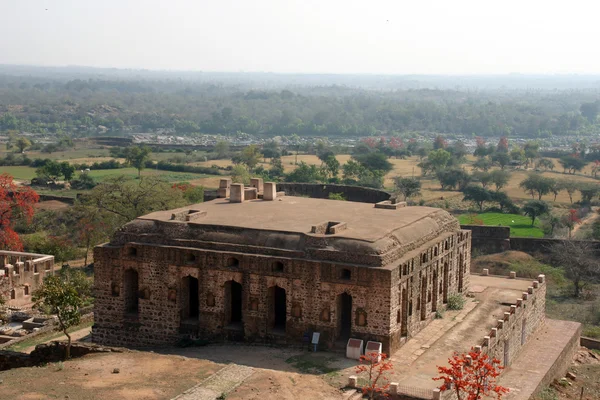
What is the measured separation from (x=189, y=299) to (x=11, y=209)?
78.8 ft

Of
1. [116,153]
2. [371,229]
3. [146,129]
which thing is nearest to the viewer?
[371,229]

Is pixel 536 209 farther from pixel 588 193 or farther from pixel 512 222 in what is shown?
pixel 588 193

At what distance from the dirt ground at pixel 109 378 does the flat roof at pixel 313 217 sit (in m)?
5.02

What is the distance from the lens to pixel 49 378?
2072cm

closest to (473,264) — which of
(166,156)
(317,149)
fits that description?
(166,156)

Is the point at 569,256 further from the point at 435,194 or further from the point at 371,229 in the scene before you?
the point at 435,194

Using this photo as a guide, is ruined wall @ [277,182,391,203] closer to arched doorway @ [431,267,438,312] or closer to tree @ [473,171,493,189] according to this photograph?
arched doorway @ [431,267,438,312]

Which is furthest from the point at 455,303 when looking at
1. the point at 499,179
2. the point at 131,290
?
the point at 499,179

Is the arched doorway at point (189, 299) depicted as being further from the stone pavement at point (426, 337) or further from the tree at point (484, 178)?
the tree at point (484, 178)

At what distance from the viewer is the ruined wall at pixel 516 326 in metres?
25.3

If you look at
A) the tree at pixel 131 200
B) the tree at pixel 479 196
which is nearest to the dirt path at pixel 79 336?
the tree at pixel 131 200

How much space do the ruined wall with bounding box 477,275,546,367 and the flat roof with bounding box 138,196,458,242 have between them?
356cm

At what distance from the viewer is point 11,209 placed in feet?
155

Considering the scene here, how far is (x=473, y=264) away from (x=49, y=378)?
28.0m
